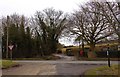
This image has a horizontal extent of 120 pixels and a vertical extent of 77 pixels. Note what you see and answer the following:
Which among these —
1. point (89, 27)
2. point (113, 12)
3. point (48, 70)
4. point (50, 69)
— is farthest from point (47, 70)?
point (89, 27)

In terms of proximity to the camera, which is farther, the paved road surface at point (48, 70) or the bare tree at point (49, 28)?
the bare tree at point (49, 28)

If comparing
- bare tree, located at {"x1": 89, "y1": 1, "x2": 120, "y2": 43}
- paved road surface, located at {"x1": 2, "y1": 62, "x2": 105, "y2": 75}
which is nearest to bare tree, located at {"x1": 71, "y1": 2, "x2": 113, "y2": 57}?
paved road surface, located at {"x1": 2, "y1": 62, "x2": 105, "y2": 75}

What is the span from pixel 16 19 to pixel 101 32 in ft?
77.4

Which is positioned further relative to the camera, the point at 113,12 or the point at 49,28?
the point at 49,28

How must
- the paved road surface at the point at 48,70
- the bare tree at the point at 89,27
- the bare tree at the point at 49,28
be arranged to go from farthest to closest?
the bare tree at the point at 49,28, the bare tree at the point at 89,27, the paved road surface at the point at 48,70

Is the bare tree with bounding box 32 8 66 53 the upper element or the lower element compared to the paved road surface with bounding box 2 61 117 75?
upper

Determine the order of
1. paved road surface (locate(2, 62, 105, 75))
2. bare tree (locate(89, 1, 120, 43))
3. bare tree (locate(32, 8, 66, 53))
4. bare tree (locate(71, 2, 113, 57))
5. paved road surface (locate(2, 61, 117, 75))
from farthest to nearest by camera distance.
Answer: bare tree (locate(32, 8, 66, 53)), bare tree (locate(71, 2, 113, 57)), paved road surface (locate(2, 61, 117, 75)), paved road surface (locate(2, 62, 105, 75)), bare tree (locate(89, 1, 120, 43))

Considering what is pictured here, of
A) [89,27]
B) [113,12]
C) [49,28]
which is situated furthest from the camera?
[49,28]

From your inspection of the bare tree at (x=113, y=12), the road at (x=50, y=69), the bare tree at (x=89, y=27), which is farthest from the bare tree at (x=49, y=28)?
the bare tree at (x=113, y=12)

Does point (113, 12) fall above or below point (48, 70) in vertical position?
above

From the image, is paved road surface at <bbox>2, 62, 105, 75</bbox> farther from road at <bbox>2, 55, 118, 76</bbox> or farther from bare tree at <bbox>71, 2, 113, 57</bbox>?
bare tree at <bbox>71, 2, 113, 57</bbox>

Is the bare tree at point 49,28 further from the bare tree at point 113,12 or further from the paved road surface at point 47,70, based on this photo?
the bare tree at point 113,12

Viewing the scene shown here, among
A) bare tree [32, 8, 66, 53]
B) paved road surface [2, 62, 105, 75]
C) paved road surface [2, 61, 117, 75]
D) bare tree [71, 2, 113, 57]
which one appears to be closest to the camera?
paved road surface [2, 62, 105, 75]

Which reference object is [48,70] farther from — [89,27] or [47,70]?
[89,27]
